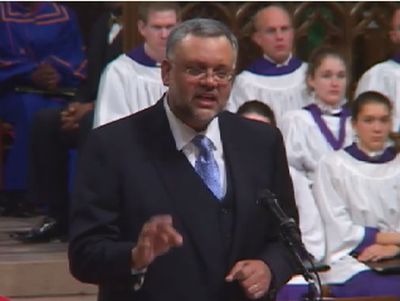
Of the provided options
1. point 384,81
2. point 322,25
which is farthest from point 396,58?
point 322,25

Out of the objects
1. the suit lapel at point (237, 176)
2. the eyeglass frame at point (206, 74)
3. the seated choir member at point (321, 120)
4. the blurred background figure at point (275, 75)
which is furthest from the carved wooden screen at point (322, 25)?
the eyeglass frame at point (206, 74)

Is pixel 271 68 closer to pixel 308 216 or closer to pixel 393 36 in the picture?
pixel 393 36

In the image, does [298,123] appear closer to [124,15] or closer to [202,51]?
[124,15]

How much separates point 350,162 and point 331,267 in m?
0.61

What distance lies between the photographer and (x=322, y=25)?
26.3 feet

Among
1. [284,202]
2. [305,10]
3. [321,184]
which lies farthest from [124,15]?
[284,202]

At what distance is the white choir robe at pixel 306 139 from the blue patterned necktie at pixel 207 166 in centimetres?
355

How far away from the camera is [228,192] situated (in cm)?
351

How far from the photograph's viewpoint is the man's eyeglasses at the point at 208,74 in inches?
133

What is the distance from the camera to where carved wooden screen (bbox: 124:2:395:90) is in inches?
306

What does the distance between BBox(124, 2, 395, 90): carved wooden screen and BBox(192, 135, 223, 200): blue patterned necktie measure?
4187 millimetres

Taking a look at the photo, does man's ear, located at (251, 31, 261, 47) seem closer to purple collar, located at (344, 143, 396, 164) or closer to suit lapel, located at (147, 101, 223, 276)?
purple collar, located at (344, 143, 396, 164)

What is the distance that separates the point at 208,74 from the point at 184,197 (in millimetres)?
345

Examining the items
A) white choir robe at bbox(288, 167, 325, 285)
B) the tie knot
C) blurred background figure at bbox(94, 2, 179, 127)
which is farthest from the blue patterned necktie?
blurred background figure at bbox(94, 2, 179, 127)
